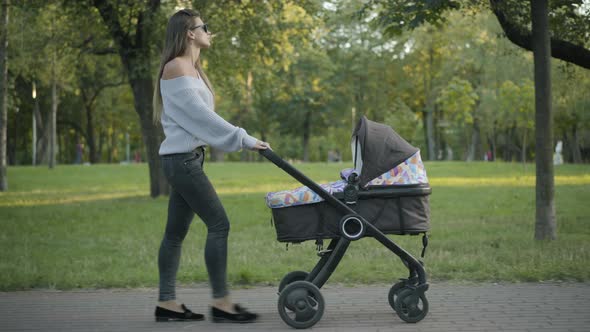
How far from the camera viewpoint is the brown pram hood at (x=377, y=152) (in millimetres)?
5363

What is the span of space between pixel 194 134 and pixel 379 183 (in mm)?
1338

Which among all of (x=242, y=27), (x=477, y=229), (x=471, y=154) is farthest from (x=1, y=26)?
(x=471, y=154)

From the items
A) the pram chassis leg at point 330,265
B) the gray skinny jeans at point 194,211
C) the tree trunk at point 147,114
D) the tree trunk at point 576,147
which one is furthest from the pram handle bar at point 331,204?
the tree trunk at point 576,147

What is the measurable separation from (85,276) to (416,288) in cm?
371

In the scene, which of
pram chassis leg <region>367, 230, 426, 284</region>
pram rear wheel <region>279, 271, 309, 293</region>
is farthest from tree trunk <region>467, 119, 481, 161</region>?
pram chassis leg <region>367, 230, 426, 284</region>

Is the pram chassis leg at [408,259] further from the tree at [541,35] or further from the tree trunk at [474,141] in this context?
the tree trunk at [474,141]

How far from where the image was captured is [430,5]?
9594 millimetres

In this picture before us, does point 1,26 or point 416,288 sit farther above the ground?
point 1,26

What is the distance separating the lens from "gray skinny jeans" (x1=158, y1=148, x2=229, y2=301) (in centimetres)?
539

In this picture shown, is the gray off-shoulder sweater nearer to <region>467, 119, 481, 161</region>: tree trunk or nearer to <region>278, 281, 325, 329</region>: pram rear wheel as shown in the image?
<region>278, 281, 325, 329</region>: pram rear wheel

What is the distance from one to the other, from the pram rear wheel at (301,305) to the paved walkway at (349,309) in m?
0.09

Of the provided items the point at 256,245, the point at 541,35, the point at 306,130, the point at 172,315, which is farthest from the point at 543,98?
the point at 306,130

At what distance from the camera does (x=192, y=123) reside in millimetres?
5355

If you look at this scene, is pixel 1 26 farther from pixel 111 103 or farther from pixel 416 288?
pixel 111 103
